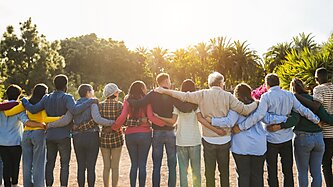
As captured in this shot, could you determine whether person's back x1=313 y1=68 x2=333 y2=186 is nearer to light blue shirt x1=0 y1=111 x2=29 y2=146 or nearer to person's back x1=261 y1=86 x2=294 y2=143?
person's back x1=261 y1=86 x2=294 y2=143

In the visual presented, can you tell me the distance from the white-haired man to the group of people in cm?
A: 1

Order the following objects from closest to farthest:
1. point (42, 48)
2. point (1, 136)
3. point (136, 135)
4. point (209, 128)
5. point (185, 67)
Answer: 1. point (209, 128)
2. point (136, 135)
3. point (1, 136)
4. point (42, 48)
5. point (185, 67)

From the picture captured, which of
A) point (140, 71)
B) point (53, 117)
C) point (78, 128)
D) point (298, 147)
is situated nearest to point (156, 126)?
point (78, 128)

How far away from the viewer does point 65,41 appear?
164ft

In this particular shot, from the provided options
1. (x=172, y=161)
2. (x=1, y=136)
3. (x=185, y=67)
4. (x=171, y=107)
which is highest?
(x=185, y=67)

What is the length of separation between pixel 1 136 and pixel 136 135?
2.36 metres

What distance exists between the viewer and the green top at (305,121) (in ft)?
17.6

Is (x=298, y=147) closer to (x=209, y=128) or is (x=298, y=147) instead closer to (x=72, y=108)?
(x=209, y=128)

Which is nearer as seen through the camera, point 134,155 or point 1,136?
point 134,155

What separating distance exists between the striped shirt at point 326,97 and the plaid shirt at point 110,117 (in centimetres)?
310

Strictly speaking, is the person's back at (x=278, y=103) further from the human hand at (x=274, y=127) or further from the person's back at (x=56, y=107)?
the person's back at (x=56, y=107)

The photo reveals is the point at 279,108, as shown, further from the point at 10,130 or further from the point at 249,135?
the point at 10,130

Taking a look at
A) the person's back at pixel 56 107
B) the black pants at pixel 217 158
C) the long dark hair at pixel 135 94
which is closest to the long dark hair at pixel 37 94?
the person's back at pixel 56 107

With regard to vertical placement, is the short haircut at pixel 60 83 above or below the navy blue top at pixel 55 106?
above
